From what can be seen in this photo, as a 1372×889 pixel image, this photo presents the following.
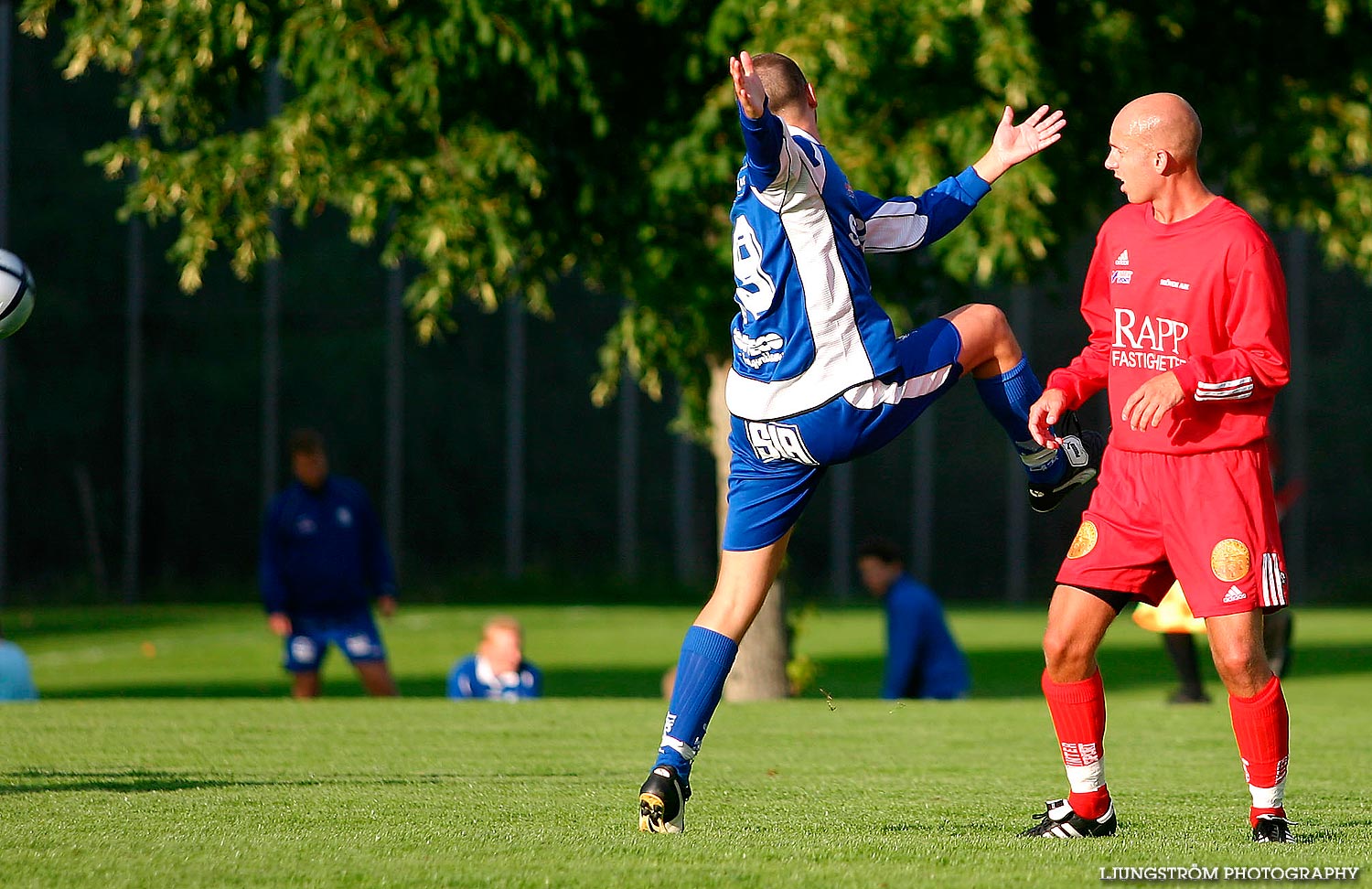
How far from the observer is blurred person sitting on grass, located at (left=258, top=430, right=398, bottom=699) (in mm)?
13055

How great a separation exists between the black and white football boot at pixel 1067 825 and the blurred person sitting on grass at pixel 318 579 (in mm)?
8704

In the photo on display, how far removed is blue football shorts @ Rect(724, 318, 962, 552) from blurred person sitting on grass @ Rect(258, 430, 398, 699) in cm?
833

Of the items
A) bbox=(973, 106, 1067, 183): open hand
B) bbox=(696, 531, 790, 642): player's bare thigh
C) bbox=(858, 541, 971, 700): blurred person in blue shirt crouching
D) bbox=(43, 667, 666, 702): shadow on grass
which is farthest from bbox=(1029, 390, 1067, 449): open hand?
bbox=(43, 667, 666, 702): shadow on grass

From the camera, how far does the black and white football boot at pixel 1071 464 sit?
18.0ft

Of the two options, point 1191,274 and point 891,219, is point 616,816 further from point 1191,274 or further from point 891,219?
point 1191,274

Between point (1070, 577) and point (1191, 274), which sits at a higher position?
point (1191, 274)

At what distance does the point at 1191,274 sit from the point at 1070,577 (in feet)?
3.21

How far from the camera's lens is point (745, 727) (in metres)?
9.05

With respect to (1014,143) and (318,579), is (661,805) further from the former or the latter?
(318,579)

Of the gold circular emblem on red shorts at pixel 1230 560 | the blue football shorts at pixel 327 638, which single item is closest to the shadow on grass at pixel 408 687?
the blue football shorts at pixel 327 638

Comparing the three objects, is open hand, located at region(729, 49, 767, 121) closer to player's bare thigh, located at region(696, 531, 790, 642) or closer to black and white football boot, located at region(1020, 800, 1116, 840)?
player's bare thigh, located at region(696, 531, 790, 642)

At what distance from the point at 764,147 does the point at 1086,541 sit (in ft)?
5.17

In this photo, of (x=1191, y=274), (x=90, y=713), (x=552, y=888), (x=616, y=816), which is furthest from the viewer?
(x=90, y=713)

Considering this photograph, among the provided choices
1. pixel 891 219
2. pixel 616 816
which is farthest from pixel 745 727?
pixel 891 219
